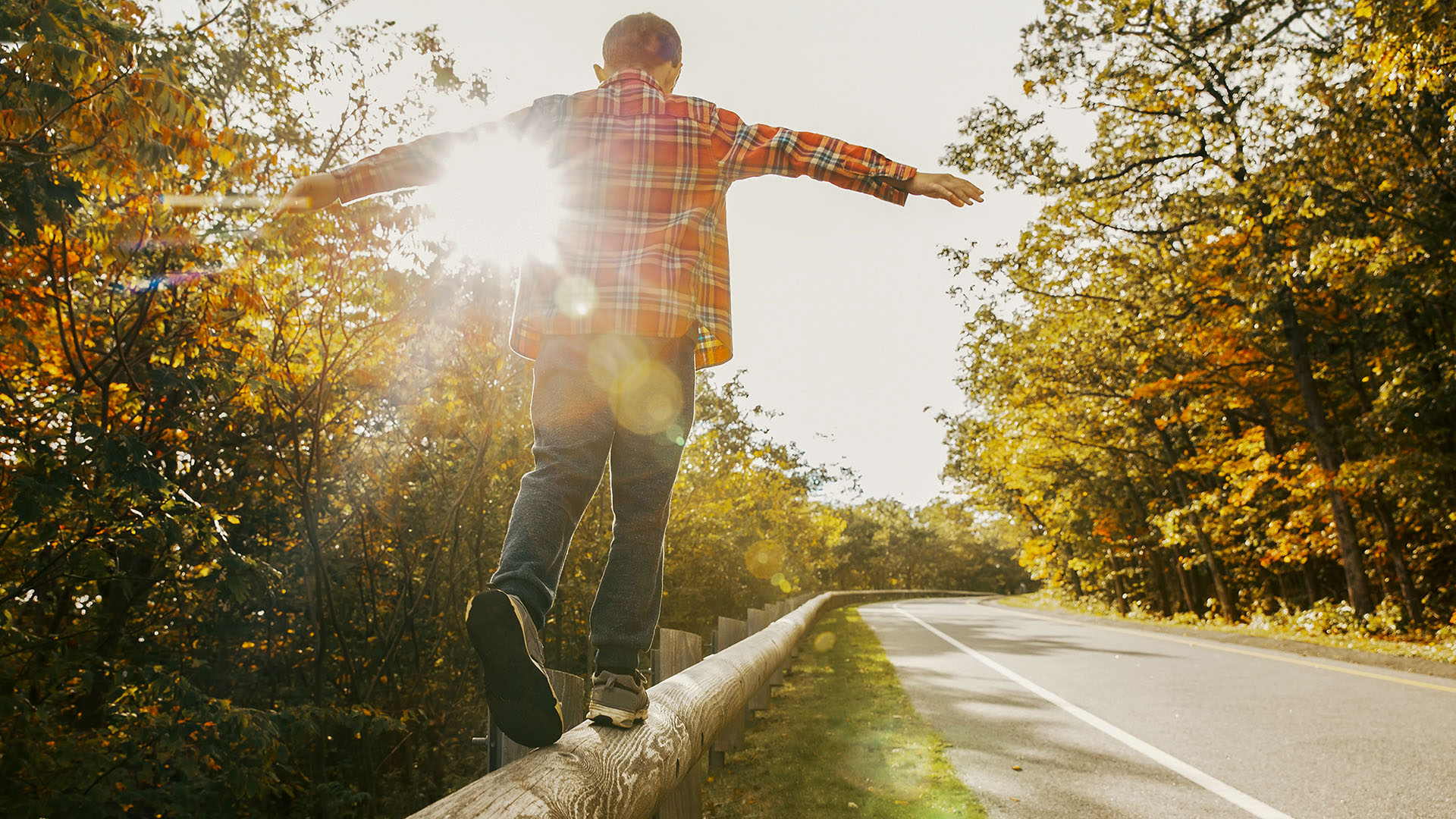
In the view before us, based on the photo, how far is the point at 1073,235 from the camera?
16797 mm

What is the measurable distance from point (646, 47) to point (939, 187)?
39.6 inches

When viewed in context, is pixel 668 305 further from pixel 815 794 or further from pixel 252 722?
pixel 252 722

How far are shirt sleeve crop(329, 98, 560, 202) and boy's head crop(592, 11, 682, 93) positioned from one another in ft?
1.80

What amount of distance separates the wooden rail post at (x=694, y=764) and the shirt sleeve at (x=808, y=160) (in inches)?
64.8

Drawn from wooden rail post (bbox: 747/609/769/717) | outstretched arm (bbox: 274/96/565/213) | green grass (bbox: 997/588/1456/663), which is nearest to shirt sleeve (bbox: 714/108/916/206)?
outstretched arm (bbox: 274/96/565/213)

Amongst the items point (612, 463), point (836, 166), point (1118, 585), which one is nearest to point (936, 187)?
point (836, 166)

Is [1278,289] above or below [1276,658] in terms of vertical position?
above

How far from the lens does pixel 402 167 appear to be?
7.66 ft

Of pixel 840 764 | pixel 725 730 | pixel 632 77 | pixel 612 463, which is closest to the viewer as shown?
pixel 612 463

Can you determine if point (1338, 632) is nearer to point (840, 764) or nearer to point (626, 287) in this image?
point (840, 764)

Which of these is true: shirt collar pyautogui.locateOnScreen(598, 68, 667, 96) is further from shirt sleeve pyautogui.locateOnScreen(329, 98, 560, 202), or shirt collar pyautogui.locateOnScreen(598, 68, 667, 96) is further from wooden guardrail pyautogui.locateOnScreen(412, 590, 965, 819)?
wooden guardrail pyautogui.locateOnScreen(412, 590, 965, 819)

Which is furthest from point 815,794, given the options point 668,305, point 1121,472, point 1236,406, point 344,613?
point 1121,472

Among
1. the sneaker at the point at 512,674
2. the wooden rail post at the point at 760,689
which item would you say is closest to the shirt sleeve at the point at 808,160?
the sneaker at the point at 512,674

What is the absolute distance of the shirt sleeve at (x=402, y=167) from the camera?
2.31 metres
